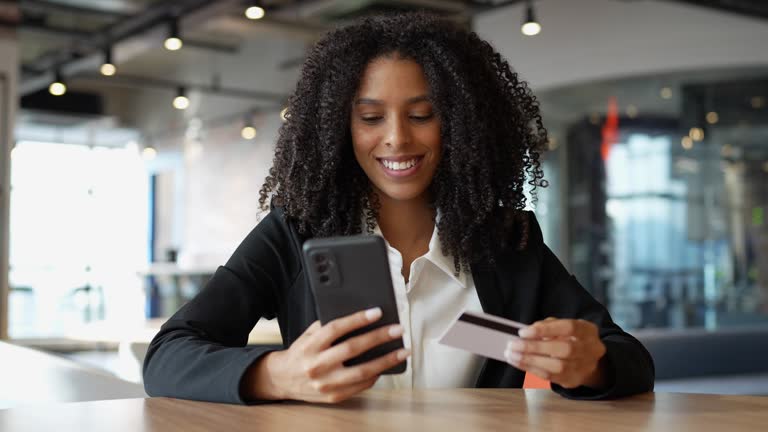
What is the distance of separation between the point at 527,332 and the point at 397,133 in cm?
61

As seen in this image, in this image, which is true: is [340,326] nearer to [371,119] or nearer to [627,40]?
[371,119]

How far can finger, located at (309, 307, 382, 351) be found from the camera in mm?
1277

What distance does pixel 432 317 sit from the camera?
1829mm

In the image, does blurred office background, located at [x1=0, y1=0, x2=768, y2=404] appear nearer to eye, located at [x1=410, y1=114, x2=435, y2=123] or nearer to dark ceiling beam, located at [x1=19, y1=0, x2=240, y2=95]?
dark ceiling beam, located at [x1=19, y1=0, x2=240, y2=95]

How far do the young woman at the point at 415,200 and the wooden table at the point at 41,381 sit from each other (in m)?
0.70

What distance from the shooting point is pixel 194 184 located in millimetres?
13344

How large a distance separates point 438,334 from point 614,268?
7.66 m

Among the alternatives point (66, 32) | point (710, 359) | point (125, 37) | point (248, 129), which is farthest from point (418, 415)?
point (248, 129)

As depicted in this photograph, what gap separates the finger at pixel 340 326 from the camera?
4.19 ft

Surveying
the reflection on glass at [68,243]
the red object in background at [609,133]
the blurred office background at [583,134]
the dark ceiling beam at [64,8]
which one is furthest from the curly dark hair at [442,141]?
the reflection on glass at [68,243]

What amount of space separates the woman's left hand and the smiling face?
1.86 ft

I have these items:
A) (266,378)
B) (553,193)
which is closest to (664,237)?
(553,193)

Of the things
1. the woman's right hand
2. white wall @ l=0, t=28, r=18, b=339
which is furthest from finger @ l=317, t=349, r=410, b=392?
white wall @ l=0, t=28, r=18, b=339

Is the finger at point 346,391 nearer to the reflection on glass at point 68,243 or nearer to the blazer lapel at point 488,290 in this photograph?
the blazer lapel at point 488,290
